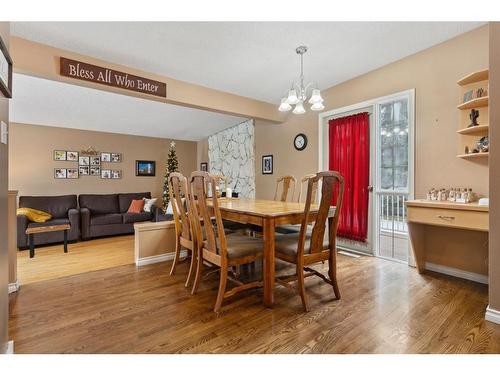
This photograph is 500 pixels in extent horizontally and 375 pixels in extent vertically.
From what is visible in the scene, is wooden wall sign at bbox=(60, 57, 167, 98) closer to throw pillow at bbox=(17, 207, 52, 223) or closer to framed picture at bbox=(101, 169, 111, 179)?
throw pillow at bbox=(17, 207, 52, 223)

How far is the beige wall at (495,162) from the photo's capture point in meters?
1.83

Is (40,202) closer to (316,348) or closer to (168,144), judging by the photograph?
Result: (168,144)

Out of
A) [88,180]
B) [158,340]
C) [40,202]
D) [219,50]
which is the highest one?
A: [219,50]

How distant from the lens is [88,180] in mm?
5586

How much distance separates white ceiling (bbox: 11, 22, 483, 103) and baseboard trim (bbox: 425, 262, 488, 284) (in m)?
2.53

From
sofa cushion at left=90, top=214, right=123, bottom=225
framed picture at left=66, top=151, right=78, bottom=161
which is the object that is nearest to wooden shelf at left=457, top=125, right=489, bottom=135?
sofa cushion at left=90, top=214, right=123, bottom=225

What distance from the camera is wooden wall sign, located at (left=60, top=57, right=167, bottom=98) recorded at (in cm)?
268

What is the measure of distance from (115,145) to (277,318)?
5.48 m

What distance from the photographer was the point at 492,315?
1883 millimetres

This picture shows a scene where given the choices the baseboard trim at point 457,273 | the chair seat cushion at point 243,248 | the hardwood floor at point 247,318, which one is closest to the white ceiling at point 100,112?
the hardwood floor at point 247,318

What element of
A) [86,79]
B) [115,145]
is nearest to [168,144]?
[115,145]

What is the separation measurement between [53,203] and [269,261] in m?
4.63

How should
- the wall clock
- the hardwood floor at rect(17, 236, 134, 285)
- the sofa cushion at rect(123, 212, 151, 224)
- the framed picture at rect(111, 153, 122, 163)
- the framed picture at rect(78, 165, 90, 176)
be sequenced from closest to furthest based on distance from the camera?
the hardwood floor at rect(17, 236, 134, 285) → the wall clock → the sofa cushion at rect(123, 212, 151, 224) → the framed picture at rect(78, 165, 90, 176) → the framed picture at rect(111, 153, 122, 163)

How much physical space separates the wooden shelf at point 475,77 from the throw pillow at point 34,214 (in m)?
5.88
